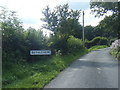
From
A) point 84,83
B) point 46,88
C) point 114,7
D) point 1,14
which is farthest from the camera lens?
point 114,7

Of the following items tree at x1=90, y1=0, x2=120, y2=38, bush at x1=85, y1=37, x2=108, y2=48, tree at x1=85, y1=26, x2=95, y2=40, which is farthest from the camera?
tree at x1=85, y1=26, x2=95, y2=40

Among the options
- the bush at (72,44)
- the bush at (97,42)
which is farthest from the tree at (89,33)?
the bush at (72,44)

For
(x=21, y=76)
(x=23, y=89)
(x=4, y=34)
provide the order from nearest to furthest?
(x=23, y=89), (x=21, y=76), (x=4, y=34)

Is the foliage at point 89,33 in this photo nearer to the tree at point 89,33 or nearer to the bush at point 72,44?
the tree at point 89,33

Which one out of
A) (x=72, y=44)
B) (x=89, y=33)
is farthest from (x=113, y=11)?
(x=89, y=33)

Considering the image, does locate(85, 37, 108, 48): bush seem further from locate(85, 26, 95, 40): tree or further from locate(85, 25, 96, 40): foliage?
locate(85, 26, 95, 40): tree

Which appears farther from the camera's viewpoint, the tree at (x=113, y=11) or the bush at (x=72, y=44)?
the bush at (x=72, y=44)

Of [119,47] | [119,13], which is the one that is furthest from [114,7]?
[119,47]

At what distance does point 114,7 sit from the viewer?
19.0m

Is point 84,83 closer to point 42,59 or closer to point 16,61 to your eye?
point 16,61

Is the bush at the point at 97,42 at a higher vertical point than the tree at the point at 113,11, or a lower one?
lower

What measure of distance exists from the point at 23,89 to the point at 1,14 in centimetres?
809

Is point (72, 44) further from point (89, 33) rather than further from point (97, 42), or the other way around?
point (89, 33)

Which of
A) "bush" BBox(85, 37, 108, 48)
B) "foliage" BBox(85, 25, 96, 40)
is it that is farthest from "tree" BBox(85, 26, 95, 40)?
"bush" BBox(85, 37, 108, 48)
